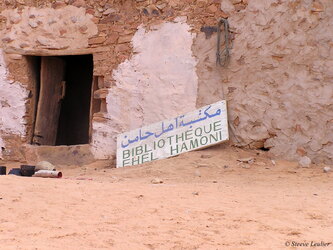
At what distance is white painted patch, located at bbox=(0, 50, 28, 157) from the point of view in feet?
24.4

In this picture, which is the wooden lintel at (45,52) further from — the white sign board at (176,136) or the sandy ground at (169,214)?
the sandy ground at (169,214)

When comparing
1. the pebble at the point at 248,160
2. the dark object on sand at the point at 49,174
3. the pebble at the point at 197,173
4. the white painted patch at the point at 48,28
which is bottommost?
the dark object on sand at the point at 49,174

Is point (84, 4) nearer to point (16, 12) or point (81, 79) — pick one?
point (16, 12)

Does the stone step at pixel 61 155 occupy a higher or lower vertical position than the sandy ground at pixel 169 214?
higher

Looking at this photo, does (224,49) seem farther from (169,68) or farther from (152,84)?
(152,84)

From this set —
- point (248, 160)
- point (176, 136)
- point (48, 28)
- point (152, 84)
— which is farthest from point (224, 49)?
point (48, 28)

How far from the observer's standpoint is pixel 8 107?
747 centimetres

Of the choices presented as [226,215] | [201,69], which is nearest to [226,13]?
[201,69]

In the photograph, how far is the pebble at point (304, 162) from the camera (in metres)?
5.70

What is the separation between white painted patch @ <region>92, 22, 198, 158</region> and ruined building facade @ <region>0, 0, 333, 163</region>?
0.01 metres

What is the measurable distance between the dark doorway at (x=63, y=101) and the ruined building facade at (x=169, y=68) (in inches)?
1.0

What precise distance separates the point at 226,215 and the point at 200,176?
219cm

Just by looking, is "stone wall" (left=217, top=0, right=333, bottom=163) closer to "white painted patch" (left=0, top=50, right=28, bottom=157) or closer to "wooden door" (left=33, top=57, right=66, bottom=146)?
"wooden door" (left=33, top=57, right=66, bottom=146)

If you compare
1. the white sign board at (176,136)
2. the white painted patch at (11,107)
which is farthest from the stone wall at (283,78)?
the white painted patch at (11,107)
